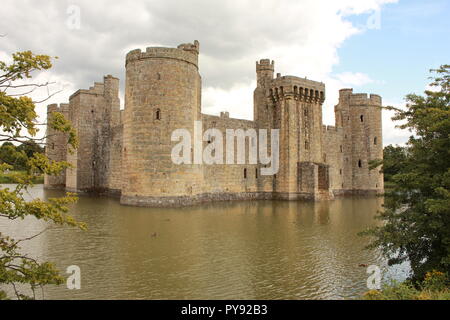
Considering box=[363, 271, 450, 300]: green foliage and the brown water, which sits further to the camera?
the brown water

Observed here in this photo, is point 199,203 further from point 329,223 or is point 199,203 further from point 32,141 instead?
point 32,141

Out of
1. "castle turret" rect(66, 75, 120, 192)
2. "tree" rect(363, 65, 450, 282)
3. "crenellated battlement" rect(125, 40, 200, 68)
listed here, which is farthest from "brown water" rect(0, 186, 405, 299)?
"castle turret" rect(66, 75, 120, 192)

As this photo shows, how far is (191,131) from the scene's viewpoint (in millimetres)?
24766

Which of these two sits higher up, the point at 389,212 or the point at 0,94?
the point at 0,94

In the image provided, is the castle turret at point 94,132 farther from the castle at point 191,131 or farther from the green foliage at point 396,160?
the green foliage at point 396,160

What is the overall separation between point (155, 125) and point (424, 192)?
17.9 m

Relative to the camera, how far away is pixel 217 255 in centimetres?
1109

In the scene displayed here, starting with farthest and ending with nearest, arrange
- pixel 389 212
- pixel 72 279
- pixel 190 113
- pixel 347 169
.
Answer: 1. pixel 347 169
2. pixel 190 113
3. pixel 389 212
4. pixel 72 279

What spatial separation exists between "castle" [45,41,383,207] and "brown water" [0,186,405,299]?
606cm

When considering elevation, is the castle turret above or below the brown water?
above

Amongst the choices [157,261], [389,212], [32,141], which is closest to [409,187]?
[389,212]

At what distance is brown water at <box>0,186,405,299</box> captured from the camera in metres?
8.11

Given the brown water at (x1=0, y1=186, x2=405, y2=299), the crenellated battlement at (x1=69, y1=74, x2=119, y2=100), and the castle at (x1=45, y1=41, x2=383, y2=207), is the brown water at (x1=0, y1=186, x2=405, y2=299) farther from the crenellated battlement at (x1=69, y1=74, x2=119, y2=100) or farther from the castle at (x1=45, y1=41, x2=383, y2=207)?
the crenellated battlement at (x1=69, y1=74, x2=119, y2=100)

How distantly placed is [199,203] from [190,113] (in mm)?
6624
